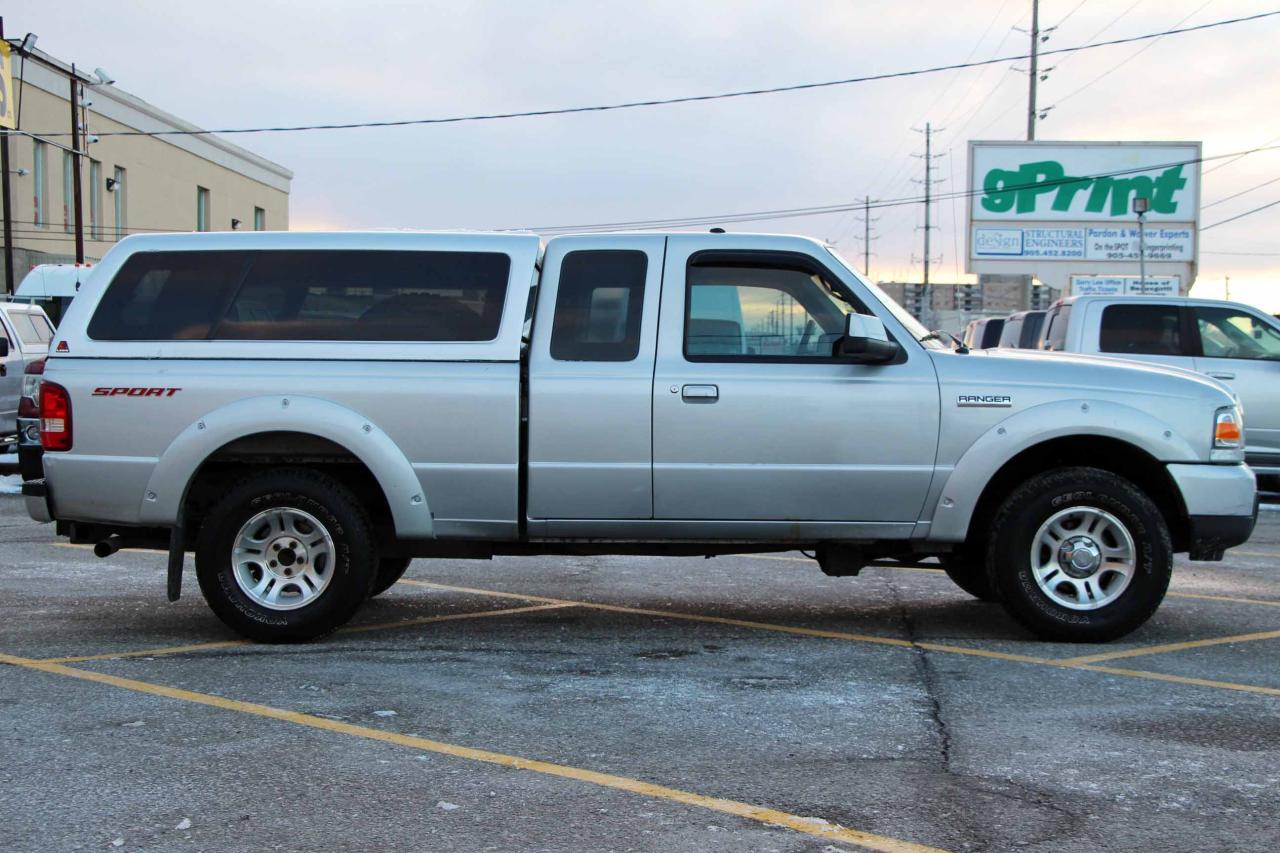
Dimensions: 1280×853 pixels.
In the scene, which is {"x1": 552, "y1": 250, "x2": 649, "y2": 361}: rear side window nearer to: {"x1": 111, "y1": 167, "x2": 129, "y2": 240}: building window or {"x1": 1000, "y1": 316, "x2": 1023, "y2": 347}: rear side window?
{"x1": 1000, "y1": 316, "x2": 1023, "y2": 347}: rear side window

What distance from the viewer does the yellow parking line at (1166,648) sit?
663cm

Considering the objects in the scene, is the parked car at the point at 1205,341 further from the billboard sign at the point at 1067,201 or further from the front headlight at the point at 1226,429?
the billboard sign at the point at 1067,201

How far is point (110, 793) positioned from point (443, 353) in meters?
2.92

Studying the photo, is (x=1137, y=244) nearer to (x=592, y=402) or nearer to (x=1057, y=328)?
(x=1057, y=328)

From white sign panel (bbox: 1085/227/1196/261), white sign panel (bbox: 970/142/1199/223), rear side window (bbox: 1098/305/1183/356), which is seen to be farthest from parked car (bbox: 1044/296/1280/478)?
white sign panel (bbox: 970/142/1199/223)

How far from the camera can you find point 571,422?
6770 mm

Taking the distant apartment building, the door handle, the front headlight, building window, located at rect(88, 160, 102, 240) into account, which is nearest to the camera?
the door handle

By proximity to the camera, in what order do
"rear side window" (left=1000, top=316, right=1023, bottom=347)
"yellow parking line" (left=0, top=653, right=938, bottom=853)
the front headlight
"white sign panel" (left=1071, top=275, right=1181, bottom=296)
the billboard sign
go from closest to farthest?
1. "yellow parking line" (left=0, top=653, right=938, bottom=853)
2. the front headlight
3. "rear side window" (left=1000, top=316, right=1023, bottom=347)
4. the billboard sign
5. "white sign panel" (left=1071, top=275, right=1181, bottom=296)

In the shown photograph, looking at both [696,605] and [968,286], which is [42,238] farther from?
[968,286]

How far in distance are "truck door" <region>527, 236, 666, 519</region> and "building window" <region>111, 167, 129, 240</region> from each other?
4592 centimetres

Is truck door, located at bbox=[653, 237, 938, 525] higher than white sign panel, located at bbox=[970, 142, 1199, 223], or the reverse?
white sign panel, located at bbox=[970, 142, 1199, 223]

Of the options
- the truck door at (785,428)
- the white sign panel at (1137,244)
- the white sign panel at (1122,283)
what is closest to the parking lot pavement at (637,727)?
the truck door at (785,428)

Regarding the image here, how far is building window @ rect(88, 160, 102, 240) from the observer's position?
46.8 metres

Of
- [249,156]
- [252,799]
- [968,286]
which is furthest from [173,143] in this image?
[968,286]
